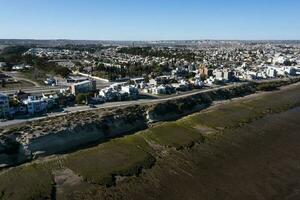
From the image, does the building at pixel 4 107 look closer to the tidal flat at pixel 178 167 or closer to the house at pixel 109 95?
the tidal flat at pixel 178 167

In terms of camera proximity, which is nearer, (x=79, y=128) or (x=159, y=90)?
(x=79, y=128)

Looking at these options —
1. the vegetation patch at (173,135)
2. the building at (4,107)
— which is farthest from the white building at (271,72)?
the building at (4,107)

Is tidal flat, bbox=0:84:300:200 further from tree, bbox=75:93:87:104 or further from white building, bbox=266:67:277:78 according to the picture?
white building, bbox=266:67:277:78

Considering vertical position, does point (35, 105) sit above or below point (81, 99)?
above

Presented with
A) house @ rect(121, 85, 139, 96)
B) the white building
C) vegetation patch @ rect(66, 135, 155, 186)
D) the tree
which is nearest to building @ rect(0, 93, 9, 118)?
the tree

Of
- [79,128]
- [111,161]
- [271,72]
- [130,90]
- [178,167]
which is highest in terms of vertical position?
[130,90]

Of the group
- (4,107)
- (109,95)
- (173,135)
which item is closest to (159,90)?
(109,95)

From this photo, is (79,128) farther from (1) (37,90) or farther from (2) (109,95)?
(1) (37,90)

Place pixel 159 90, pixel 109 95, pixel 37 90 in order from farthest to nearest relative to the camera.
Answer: pixel 37 90, pixel 159 90, pixel 109 95
